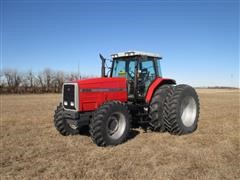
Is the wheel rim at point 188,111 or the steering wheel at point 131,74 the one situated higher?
the steering wheel at point 131,74

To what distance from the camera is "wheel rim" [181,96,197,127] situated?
34.9ft

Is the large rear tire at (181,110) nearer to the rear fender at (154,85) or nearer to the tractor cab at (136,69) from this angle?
the rear fender at (154,85)

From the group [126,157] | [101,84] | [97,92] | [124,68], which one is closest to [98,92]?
[97,92]

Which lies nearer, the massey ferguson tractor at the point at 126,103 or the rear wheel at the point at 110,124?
the rear wheel at the point at 110,124

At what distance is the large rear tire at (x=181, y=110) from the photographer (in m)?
9.52

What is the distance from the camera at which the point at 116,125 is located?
28.3 feet

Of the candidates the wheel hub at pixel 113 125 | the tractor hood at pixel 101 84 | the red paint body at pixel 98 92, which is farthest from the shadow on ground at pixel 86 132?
the tractor hood at pixel 101 84

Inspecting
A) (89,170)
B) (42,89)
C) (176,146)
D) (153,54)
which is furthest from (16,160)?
(42,89)

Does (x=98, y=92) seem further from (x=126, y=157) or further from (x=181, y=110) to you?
(x=181, y=110)

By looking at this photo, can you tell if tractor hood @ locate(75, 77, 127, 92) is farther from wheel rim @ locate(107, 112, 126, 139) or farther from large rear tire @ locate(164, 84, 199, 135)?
large rear tire @ locate(164, 84, 199, 135)

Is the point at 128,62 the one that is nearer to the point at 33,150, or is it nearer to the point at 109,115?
the point at 109,115

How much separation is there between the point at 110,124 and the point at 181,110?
2933 mm

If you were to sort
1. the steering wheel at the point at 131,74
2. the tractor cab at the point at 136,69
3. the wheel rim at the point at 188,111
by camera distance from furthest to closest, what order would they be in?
the wheel rim at the point at 188,111 → the steering wheel at the point at 131,74 → the tractor cab at the point at 136,69

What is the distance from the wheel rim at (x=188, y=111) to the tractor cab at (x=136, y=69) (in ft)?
4.41
